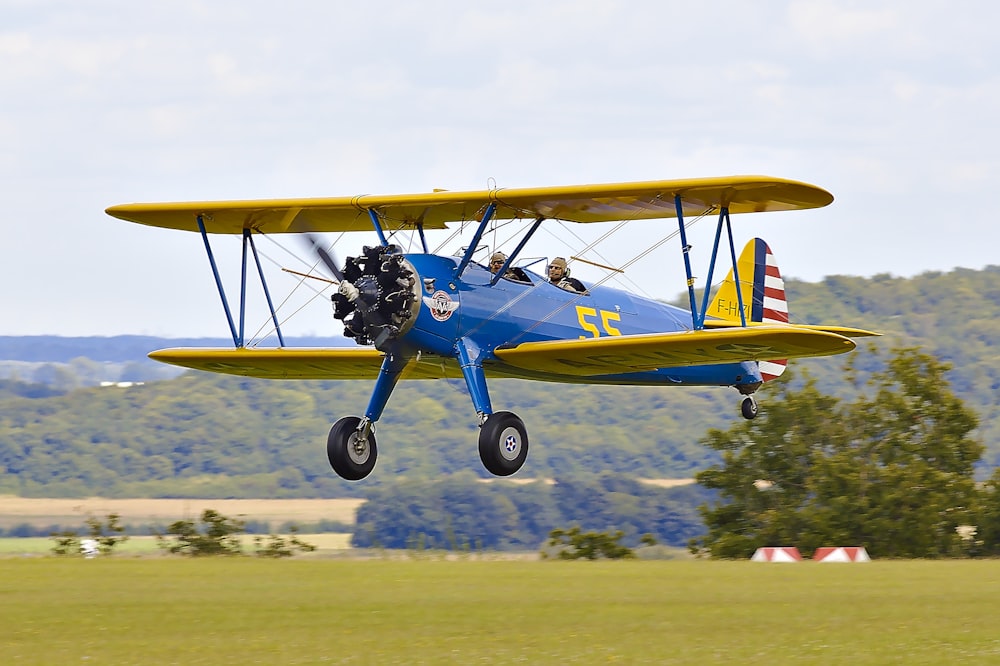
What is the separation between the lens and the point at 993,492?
32594mm

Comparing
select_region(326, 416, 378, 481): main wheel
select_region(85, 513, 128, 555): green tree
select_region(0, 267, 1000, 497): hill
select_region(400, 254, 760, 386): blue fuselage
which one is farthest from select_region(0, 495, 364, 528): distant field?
select_region(326, 416, 378, 481): main wheel

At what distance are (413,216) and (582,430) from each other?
41623 mm

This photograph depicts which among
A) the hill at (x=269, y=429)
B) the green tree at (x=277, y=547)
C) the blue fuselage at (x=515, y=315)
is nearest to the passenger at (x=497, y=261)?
the blue fuselage at (x=515, y=315)

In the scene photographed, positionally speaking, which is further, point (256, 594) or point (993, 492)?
point (993, 492)

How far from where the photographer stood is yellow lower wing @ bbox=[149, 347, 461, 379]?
1956cm

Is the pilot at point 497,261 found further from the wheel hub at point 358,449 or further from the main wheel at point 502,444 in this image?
the wheel hub at point 358,449

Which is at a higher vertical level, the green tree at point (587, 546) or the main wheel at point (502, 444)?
the main wheel at point (502, 444)

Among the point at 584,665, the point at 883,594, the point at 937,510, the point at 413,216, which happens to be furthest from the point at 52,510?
the point at 584,665

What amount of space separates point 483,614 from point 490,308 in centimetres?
494

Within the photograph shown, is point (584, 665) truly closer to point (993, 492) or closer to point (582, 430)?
point (993, 492)

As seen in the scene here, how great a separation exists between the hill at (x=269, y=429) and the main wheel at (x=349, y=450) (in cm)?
3118

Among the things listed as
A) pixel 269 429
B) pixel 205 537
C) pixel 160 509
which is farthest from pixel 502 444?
pixel 269 429

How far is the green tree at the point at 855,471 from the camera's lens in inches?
1249

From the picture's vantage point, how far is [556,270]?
60.5 feet
